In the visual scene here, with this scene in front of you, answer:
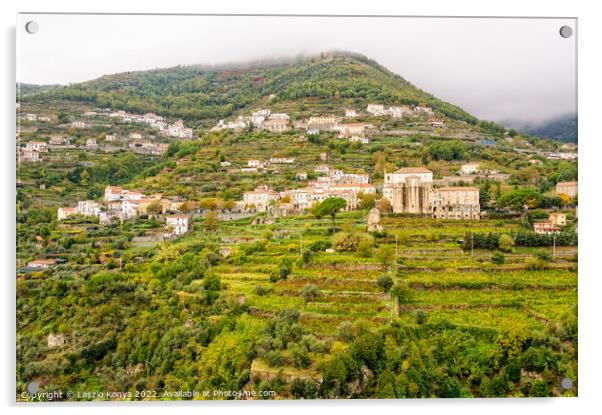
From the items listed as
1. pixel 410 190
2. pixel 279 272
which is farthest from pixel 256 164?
pixel 410 190

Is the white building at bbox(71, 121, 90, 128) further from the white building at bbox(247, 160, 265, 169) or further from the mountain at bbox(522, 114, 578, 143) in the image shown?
the mountain at bbox(522, 114, 578, 143)

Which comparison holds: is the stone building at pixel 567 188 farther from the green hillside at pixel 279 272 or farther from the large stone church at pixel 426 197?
the large stone church at pixel 426 197

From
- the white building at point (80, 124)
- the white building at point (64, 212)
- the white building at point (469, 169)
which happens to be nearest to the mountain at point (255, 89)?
the white building at point (80, 124)

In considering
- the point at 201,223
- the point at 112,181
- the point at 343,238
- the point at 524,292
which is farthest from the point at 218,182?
the point at 524,292

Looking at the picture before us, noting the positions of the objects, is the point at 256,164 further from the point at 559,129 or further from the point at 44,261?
the point at 559,129

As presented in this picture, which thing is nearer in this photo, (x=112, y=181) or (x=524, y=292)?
(x=524, y=292)

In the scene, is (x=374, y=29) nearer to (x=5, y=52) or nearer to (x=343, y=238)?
(x=343, y=238)

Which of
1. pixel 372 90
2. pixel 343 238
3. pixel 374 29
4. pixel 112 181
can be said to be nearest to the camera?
pixel 374 29
